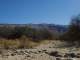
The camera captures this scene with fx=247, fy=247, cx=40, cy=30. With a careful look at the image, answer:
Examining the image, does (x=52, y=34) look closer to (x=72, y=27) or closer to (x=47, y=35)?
(x=47, y=35)

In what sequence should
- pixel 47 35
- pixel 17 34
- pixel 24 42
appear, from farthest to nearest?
pixel 47 35, pixel 17 34, pixel 24 42

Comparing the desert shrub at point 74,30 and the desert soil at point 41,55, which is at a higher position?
the desert shrub at point 74,30

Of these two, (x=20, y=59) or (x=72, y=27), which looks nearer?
(x=20, y=59)

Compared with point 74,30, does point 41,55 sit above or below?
below

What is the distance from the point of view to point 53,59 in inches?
493

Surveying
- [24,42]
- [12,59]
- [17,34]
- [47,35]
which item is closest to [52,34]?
[47,35]

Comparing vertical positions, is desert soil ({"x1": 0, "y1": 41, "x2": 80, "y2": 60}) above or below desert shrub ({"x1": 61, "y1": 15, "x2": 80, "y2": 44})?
below

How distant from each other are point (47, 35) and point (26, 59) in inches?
1455

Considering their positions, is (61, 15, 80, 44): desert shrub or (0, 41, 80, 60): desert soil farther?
(61, 15, 80, 44): desert shrub

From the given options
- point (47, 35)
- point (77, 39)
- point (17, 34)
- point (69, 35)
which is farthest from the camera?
point (47, 35)

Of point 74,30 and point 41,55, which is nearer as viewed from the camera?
point 41,55

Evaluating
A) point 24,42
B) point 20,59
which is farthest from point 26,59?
point 24,42

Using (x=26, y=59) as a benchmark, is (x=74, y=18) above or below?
above

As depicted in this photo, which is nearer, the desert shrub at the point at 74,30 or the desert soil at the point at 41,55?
the desert soil at the point at 41,55
